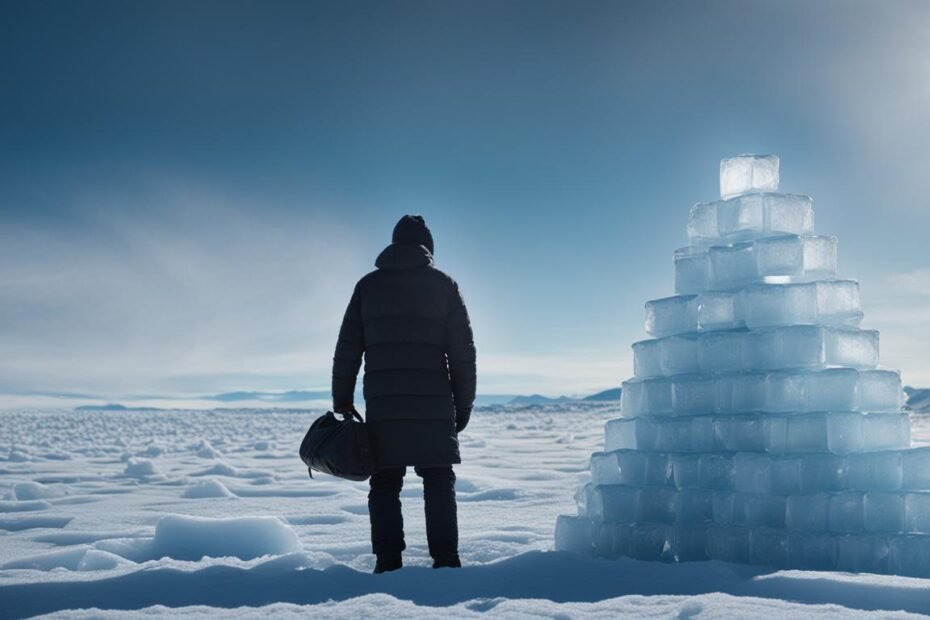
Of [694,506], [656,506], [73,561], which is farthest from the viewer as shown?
[73,561]

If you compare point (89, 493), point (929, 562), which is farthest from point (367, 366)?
point (89, 493)

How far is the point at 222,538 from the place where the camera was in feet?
18.9

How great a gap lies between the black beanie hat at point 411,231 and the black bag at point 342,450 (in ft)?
3.37

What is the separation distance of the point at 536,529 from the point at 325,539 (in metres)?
1.61

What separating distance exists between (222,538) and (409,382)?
2.12m

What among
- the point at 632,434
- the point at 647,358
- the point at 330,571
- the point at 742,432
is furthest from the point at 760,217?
the point at 330,571

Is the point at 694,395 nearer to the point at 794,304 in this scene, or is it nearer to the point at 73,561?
the point at 794,304

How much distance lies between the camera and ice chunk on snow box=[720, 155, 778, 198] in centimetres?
534

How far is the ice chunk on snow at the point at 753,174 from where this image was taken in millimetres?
5336

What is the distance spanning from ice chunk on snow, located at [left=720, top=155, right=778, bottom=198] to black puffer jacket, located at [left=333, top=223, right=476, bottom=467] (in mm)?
1972

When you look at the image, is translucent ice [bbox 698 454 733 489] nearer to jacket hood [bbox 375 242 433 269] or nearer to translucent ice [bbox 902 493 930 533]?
translucent ice [bbox 902 493 930 533]

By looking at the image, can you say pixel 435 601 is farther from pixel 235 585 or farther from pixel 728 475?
pixel 728 475

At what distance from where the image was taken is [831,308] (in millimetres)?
4949

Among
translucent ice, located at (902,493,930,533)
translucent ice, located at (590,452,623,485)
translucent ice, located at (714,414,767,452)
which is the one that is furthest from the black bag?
translucent ice, located at (902,493,930,533)
